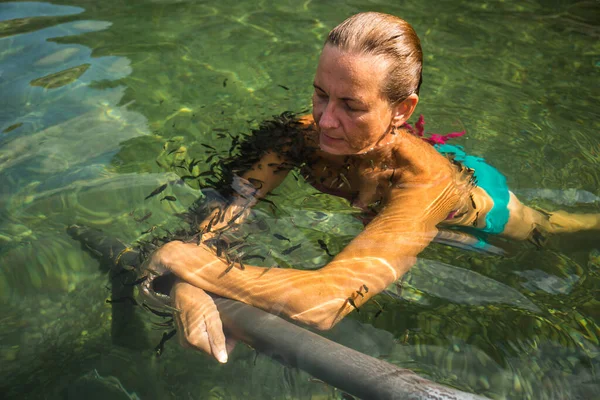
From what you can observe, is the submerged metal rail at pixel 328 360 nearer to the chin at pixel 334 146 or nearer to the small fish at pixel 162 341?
the small fish at pixel 162 341

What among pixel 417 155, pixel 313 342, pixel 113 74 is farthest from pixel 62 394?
pixel 113 74

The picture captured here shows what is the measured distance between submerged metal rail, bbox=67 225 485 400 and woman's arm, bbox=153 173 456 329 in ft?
0.66

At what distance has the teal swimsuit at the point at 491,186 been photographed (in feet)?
13.0

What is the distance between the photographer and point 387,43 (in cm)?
324

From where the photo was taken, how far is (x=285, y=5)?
683 centimetres

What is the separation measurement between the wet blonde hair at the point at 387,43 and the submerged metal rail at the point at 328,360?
1476 mm

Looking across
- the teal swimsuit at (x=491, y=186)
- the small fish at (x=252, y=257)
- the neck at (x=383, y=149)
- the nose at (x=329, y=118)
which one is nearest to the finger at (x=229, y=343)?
the small fish at (x=252, y=257)

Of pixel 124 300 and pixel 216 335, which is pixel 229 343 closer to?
pixel 216 335

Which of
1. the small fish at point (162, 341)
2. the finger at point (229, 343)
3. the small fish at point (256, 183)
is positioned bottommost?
the small fish at point (162, 341)

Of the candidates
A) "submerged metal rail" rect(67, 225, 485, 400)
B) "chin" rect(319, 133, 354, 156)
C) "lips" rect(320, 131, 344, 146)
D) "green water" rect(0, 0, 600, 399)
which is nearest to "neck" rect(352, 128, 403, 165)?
"chin" rect(319, 133, 354, 156)

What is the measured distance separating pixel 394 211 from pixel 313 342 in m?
1.19

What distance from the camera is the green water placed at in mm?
3039

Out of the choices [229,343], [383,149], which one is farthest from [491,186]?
[229,343]

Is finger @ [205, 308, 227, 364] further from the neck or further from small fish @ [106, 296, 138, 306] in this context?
the neck
